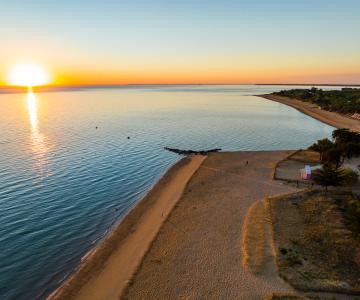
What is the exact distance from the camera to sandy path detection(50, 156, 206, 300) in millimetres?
22000

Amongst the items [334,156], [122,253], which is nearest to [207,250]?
[122,253]

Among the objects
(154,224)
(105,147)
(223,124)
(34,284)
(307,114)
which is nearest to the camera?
(34,284)

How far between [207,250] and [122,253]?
674 cm

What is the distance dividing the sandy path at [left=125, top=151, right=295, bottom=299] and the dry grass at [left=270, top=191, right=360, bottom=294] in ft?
6.54

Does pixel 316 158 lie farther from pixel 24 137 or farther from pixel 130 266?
pixel 24 137

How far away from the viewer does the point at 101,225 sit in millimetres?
32375

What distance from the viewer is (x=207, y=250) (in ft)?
84.8

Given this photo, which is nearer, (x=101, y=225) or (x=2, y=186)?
(x=101, y=225)

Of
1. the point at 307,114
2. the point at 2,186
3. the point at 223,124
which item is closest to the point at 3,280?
the point at 2,186

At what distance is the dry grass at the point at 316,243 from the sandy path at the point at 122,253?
10619 millimetres

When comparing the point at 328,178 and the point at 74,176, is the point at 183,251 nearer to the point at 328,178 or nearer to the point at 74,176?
the point at 328,178

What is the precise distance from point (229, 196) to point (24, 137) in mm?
60834

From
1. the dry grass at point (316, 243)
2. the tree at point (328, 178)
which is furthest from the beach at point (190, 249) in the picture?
the tree at point (328, 178)

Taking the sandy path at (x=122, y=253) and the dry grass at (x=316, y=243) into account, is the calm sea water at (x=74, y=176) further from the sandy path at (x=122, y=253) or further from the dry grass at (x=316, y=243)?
the dry grass at (x=316, y=243)
